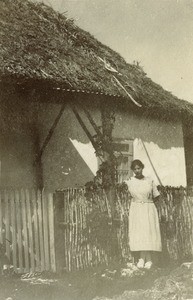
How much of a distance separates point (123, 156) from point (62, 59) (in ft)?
11.0

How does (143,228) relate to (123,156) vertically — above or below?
below

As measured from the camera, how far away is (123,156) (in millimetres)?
12680

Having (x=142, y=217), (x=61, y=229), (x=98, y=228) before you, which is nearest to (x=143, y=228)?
(x=142, y=217)

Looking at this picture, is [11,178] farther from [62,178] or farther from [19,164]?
[62,178]

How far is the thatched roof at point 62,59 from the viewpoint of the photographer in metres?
9.34

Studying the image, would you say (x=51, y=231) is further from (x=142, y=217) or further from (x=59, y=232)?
(x=142, y=217)

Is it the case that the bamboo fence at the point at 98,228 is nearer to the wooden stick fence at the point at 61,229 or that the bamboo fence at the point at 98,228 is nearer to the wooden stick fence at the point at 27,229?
the wooden stick fence at the point at 61,229

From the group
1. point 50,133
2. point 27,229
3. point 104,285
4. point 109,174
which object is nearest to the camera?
point 104,285

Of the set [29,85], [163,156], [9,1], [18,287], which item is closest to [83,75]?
[29,85]

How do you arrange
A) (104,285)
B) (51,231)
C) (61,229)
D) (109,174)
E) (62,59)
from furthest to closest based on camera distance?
(62,59)
(109,174)
(61,229)
(51,231)
(104,285)

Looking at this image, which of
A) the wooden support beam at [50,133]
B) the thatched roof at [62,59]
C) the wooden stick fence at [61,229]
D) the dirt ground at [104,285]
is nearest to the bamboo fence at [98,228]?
the wooden stick fence at [61,229]

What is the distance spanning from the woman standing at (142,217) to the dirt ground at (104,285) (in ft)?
1.10

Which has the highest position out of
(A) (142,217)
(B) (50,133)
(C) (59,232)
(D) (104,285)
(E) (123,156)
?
(B) (50,133)

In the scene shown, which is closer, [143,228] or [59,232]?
[59,232]
